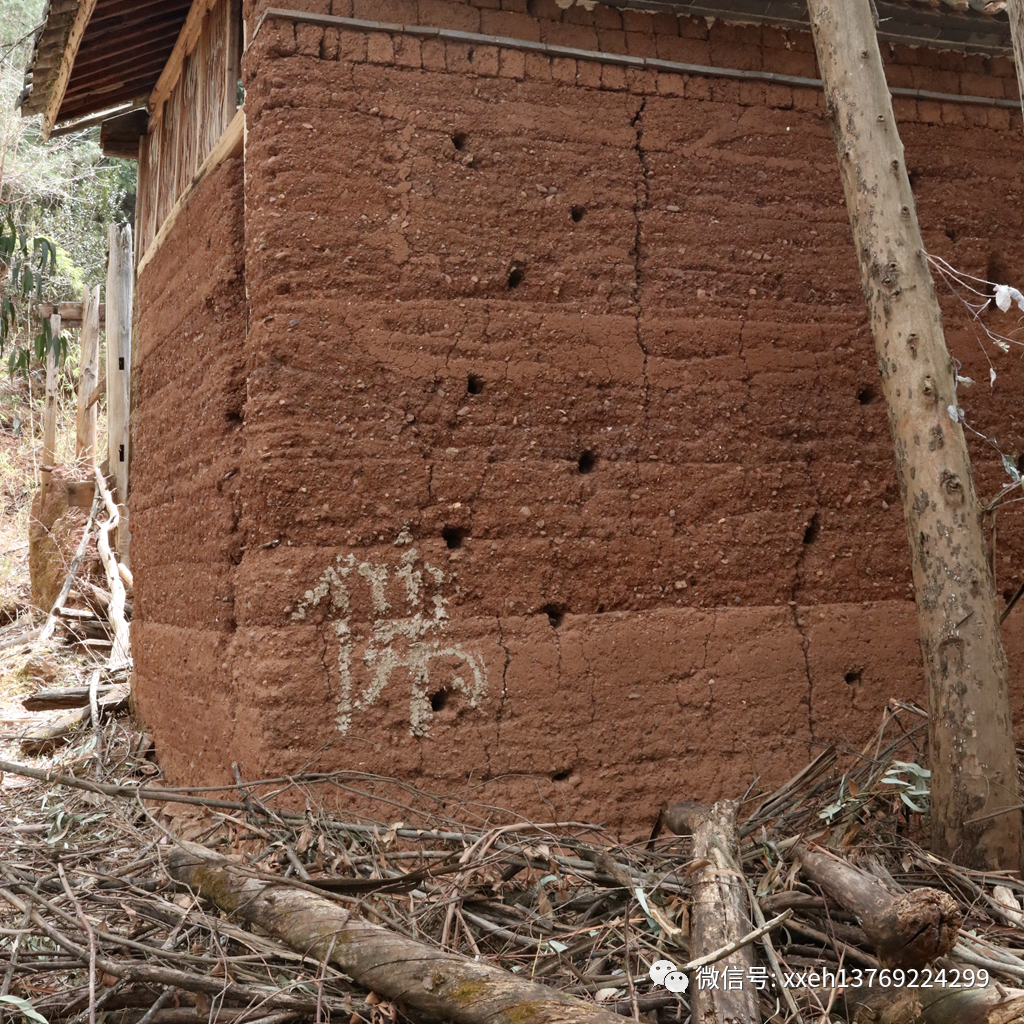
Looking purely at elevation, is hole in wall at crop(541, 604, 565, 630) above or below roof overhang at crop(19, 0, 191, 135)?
below

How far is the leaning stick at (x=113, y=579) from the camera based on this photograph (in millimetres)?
8727

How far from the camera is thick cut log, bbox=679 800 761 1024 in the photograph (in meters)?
2.80

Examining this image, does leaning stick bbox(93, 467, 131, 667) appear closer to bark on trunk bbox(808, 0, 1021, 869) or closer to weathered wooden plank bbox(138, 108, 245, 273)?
weathered wooden plank bbox(138, 108, 245, 273)

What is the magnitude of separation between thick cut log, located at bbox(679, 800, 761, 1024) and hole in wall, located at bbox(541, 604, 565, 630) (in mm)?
1051

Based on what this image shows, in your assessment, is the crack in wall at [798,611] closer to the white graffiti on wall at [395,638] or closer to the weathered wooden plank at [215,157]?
the white graffiti on wall at [395,638]

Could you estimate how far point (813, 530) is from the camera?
16.4ft

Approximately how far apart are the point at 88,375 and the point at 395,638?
9.94 metres

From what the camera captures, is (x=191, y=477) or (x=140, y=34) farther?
(x=140, y=34)

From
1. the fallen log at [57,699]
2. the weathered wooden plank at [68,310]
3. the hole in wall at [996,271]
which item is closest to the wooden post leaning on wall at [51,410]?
the weathered wooden plank at [68,310]

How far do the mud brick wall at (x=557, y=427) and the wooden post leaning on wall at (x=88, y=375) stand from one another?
8707 millimetres

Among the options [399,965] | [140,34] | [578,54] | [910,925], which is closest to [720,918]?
[910,925]

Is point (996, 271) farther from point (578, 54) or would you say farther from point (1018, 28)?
point (578, 54)

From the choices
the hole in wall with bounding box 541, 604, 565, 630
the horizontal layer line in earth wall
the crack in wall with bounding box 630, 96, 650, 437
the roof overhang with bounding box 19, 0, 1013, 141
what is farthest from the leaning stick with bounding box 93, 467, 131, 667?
the horizontal layer line in earth wall

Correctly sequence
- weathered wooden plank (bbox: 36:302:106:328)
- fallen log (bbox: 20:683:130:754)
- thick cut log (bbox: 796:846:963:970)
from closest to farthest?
thick cut log (bbox: 796:846:963:970), fallen log (bbox: 20:683:130:754), weathered wooden plank (bbox: 36:302:106:328)
